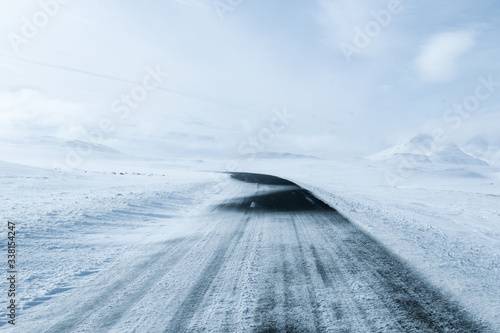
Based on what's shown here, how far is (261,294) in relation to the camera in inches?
149

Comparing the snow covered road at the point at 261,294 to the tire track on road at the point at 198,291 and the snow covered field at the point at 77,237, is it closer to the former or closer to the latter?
the tire track on road at the point at 198,291

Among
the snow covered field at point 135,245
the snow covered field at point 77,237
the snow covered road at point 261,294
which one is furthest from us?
the snow covered field at point 77,237

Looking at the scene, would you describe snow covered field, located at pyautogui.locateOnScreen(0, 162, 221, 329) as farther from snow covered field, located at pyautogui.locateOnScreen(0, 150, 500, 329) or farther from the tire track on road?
the tire track on road

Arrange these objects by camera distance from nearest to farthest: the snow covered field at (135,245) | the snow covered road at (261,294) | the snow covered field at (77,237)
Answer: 1. the snow covered road at (261,294)
2. the snow covered field at (135,245)
3. the snow covered field at (77,237)

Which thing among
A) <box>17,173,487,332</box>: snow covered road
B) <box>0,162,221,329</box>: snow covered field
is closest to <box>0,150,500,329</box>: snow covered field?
<box>0,162,221,329</box>: snow covered field

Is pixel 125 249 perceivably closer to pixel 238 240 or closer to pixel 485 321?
pixel 238 240

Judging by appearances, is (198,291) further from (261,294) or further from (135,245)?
(135,245)

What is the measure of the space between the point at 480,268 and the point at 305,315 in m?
3.58

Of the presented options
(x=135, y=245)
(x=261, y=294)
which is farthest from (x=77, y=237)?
(x=261, y=294)

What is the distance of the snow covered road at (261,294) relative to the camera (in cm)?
309

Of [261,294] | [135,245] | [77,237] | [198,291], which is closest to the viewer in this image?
[261,294]

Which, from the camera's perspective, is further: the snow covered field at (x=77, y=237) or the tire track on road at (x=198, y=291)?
the snow covered field at (x=77, y=237)

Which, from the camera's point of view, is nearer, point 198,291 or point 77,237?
point 198,291

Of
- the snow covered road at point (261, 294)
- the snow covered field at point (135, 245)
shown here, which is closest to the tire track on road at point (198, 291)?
the snow covered road at point (261, 294)
